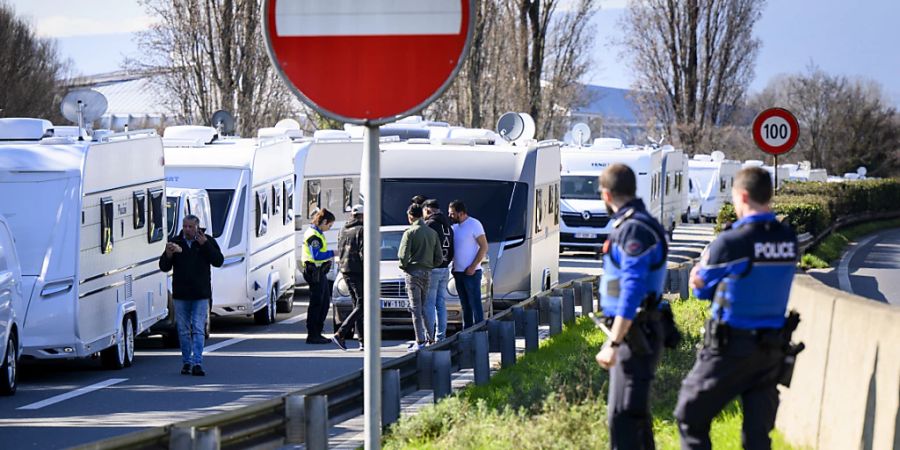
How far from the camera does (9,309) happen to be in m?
14.9

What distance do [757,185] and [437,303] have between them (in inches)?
442

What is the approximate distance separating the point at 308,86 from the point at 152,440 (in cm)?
236

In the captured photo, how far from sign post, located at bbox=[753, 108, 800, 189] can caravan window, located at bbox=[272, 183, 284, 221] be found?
24.6 ft

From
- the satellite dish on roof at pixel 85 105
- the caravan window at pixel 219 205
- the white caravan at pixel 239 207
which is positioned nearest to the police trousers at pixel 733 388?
the satellite dish on roof at pixel 85 105

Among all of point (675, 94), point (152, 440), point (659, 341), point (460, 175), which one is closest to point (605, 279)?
point (659, 341)

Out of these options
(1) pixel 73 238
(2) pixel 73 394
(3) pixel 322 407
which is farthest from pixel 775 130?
(3) pixel 322 407

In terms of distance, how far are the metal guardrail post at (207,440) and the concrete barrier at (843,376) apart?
3.21m

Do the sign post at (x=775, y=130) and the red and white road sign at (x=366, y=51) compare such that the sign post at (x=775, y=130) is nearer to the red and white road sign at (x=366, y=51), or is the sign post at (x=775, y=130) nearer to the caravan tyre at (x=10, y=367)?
the caravan tyre at (x=10, y=367)

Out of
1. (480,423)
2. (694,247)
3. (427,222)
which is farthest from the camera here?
(694,247)

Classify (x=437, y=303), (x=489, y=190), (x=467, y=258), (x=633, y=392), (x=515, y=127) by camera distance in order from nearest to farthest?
(x=633, y=392) < (x=437, y=303) < (x=467, y=258) < (x=489, y=190) < (x=515, y=127)

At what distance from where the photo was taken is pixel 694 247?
152 ft

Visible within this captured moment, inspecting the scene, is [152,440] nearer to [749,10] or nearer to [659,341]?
[659,341]

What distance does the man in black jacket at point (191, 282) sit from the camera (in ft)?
55.1

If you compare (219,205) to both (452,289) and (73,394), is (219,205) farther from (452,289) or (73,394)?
(73,394)
